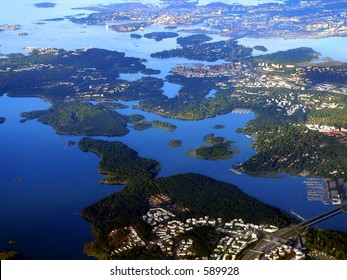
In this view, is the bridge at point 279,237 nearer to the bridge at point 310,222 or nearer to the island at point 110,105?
the bridge at point 310,222

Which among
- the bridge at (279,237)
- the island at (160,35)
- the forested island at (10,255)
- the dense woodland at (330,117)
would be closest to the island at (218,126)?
the dense woodland at (330,117)

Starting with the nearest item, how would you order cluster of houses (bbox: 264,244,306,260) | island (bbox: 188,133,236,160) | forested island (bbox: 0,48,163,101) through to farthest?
cluster of houses (bbox: 264,244,306,260)
island (bbox: 188,133,236,160)
forested island (bbox: 0,48,163,101)

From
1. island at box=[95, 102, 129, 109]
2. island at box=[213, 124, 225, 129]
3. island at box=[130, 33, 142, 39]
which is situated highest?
island at box=[213, 124, 225, 129]

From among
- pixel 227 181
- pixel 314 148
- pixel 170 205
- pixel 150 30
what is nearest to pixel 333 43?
pixel 150 30

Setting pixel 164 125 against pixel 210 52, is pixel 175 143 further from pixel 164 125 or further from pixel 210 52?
pixel 210 52

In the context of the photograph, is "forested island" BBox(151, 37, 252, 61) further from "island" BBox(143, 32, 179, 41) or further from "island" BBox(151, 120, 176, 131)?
"island" BBox(151, 120, 176, 131)

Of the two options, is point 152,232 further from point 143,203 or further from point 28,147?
point 28,147

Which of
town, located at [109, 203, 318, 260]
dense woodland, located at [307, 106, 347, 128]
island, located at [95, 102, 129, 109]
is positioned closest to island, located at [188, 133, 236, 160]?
town, located at [109, 203, 318, 260]
